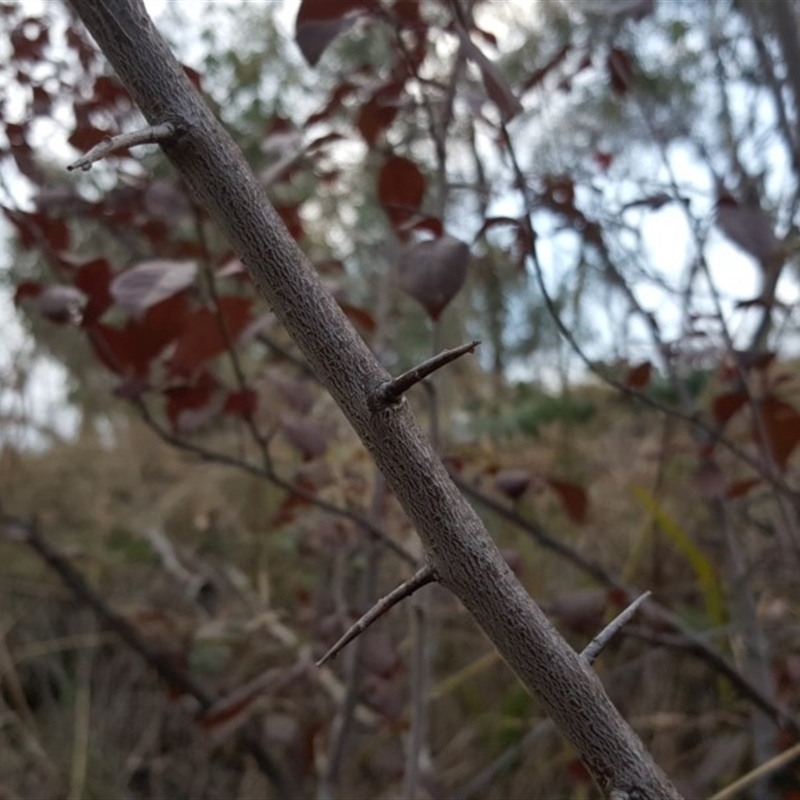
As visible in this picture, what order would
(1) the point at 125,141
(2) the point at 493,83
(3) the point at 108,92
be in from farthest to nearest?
(3) the point at 108,92 < (2) the point at 493,83 < (1) the point at 125,141

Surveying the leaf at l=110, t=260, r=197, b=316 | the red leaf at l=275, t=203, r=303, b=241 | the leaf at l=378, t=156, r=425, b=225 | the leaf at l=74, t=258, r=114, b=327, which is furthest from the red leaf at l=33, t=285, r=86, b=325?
the leaf at l=378, t=156, r=425, b=225

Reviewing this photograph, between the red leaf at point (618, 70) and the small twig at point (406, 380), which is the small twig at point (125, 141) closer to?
the small twig at point (406, 380)

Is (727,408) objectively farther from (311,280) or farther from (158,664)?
(158,664)

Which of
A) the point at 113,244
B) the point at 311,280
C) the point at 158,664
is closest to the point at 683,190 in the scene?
the point at 311,280

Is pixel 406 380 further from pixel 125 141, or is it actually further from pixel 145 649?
pixel 145 649

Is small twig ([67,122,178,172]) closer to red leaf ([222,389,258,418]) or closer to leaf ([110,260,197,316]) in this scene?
leaf ([110,260,197,316])

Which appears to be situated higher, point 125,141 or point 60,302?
point 60,302

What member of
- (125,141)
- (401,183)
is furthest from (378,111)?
(125,141)
